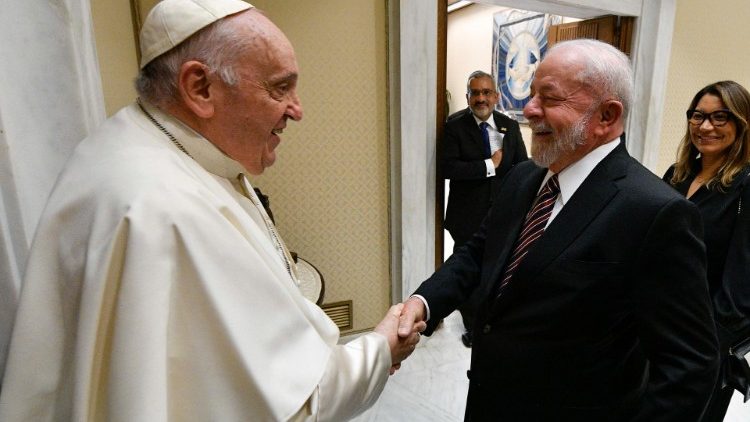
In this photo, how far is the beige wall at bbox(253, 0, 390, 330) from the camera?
2.60 metres

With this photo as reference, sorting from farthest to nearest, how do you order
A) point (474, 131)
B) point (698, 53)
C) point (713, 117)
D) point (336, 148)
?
1. point (698, 53)
2. point (474, 131)
3. point (336, 148)
4. point (713, 117)

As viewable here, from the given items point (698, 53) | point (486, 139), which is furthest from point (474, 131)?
point (698, 53)

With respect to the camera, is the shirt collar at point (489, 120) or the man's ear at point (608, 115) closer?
the man's ear at point (608, 115)

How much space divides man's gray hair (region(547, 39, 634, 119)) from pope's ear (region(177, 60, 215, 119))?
0.95m

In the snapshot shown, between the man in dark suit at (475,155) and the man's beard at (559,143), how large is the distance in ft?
5.65

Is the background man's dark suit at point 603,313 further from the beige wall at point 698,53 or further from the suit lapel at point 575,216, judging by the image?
the beige wall at point 698,53

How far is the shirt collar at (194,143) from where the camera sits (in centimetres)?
96

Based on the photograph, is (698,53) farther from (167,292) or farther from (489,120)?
(167,292)

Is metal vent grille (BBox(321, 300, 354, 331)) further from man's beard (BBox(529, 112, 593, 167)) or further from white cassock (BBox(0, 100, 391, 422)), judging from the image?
white cassock (BBox(0, 100, 391, 422))

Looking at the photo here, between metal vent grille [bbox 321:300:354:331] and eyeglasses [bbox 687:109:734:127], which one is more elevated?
eyeglasses [bbox 687:109:734:127]

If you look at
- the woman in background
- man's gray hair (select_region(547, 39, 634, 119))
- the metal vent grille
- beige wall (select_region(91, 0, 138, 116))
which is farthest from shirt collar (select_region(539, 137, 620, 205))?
the metal vent grille

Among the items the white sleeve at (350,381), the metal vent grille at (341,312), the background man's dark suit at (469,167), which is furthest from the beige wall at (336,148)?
the white sleeve at (350,381)

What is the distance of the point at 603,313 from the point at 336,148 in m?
1.96

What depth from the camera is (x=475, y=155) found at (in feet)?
10.2
